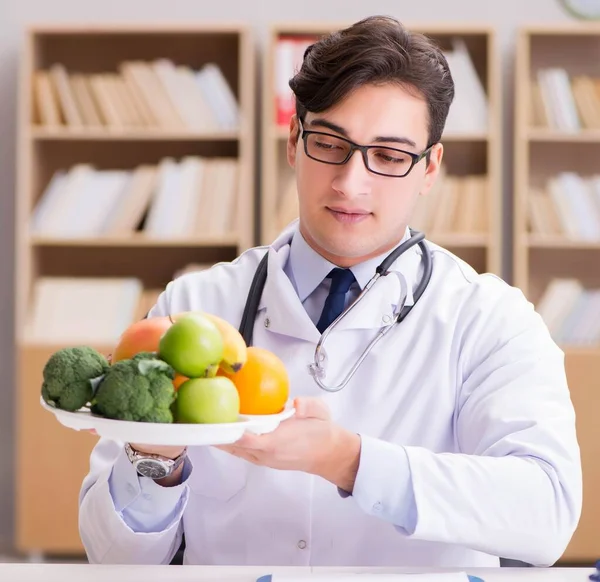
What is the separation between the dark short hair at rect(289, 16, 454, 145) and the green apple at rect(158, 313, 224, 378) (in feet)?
1.83

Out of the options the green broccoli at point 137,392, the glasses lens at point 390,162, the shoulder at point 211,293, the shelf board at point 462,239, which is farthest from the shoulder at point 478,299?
the shelf board at point 462,239

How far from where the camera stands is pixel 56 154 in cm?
359

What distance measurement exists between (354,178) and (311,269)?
204mm

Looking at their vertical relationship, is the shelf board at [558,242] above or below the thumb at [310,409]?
above

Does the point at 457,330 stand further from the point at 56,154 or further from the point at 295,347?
the point at 56,154

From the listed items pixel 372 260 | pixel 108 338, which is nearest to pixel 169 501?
pixel 372 260

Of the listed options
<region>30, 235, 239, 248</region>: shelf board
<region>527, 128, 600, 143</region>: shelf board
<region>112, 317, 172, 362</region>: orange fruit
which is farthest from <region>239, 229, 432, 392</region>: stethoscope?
<region>527, 128, 600, 143</region>: shelf board

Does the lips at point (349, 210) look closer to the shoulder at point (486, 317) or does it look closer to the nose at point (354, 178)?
the nose at point (354, 178)

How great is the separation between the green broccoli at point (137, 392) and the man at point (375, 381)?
0.90 feet

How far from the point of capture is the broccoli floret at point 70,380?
969 millimetres

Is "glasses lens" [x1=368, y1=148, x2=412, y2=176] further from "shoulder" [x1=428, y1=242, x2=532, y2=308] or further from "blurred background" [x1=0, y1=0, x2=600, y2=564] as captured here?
"blurred background" [x1=0, y1=0, x2=600, y2=564]

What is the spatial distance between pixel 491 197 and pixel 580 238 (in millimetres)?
369

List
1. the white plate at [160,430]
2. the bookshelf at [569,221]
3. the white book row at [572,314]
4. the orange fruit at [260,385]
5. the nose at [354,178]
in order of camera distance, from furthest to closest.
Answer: the white book row at [572,314] → the bookshelf at [569,221] → the nose at [354,178] → the orange fruit at [260,385] → the white plate at [160,430]

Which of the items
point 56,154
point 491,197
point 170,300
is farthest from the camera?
point 56,154
